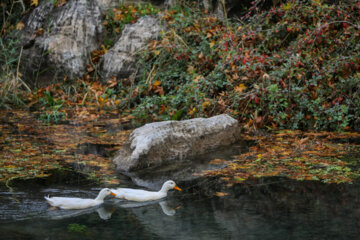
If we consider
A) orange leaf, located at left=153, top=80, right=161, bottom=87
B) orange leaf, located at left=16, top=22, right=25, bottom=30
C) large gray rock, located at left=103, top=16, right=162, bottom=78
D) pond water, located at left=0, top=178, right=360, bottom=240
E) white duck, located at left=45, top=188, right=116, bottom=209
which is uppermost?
orange leaf, located at left=16, top=22, right=25, bottom=30

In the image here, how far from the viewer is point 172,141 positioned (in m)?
6.59

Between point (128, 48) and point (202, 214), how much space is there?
7920 mm

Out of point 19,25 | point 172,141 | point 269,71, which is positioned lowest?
point 172,141

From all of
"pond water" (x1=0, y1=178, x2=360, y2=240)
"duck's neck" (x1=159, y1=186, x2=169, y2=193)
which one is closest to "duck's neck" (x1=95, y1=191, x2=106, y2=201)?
"pond water" (x1=0, y1=178, x2=360, y2=240)

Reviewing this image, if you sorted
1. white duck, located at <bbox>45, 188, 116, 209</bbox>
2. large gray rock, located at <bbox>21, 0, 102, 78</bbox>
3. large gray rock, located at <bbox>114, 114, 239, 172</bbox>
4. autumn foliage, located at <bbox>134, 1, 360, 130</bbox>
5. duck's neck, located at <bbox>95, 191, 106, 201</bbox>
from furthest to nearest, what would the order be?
large gray rock, located at <bbox>21, 0, 102, 78</bbox> < autumn foliage, located at <bbox>134, 1, 360, 130</bbox> < large gray rock, located at <bbox>114, 114, 239, 172</bbox> < duck's neck, located at <bbox>95, 191, 106, 201</bbox> < white duck, located at <bbox>45, 188, 116, 209</bbox>

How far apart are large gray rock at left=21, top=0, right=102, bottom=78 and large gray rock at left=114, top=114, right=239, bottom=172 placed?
5.78 metres

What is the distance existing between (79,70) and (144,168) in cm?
646

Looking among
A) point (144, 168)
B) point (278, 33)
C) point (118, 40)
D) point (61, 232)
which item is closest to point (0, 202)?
point (61, 232)

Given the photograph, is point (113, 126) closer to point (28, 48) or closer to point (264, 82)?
point (264, 82)

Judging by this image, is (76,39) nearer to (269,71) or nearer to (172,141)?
(269,71)

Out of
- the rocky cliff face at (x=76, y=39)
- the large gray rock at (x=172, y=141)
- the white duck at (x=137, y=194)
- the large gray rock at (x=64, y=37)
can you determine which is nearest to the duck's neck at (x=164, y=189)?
the white duck at (x=137, y=194)

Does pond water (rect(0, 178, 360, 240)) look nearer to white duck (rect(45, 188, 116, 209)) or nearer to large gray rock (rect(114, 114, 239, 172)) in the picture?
white duck (rect(45, 188, 116, 209))

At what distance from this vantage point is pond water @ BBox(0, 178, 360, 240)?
3.89 metres

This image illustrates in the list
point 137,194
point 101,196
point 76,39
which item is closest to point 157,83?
point 76,39
